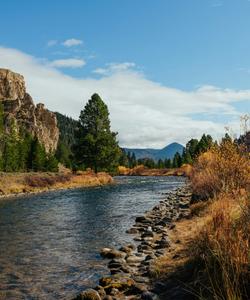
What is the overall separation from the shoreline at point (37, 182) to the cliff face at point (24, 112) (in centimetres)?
7536

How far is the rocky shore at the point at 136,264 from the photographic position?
1055 centimetres

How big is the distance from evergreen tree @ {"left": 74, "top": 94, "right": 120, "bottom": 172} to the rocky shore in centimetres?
5222

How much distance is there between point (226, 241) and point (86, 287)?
475 cm

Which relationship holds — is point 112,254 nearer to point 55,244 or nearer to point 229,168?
point 55,244

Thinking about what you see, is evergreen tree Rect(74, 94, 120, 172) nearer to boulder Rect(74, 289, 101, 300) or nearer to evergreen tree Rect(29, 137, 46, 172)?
evergreen tree Rect(29, 137, 46, 172)

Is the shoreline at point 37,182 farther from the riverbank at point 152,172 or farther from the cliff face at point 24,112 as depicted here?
the cliff face at point 24,112

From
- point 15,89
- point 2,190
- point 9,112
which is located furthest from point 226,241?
point 15,89

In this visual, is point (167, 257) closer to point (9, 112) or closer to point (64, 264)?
point (64, 264)

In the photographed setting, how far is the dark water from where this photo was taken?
473 inches

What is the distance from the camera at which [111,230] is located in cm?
2119

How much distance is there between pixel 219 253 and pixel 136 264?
568 cm

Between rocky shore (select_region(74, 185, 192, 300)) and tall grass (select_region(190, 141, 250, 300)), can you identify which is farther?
Answer: rocky shore (select_region(74, 185, 192, 300))

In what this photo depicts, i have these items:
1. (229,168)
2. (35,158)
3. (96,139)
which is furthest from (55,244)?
(35,158)

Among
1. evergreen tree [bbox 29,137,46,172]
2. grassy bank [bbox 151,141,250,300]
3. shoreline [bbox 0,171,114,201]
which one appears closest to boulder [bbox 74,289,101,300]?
grassy bank [bbox 151,141,250,300]
